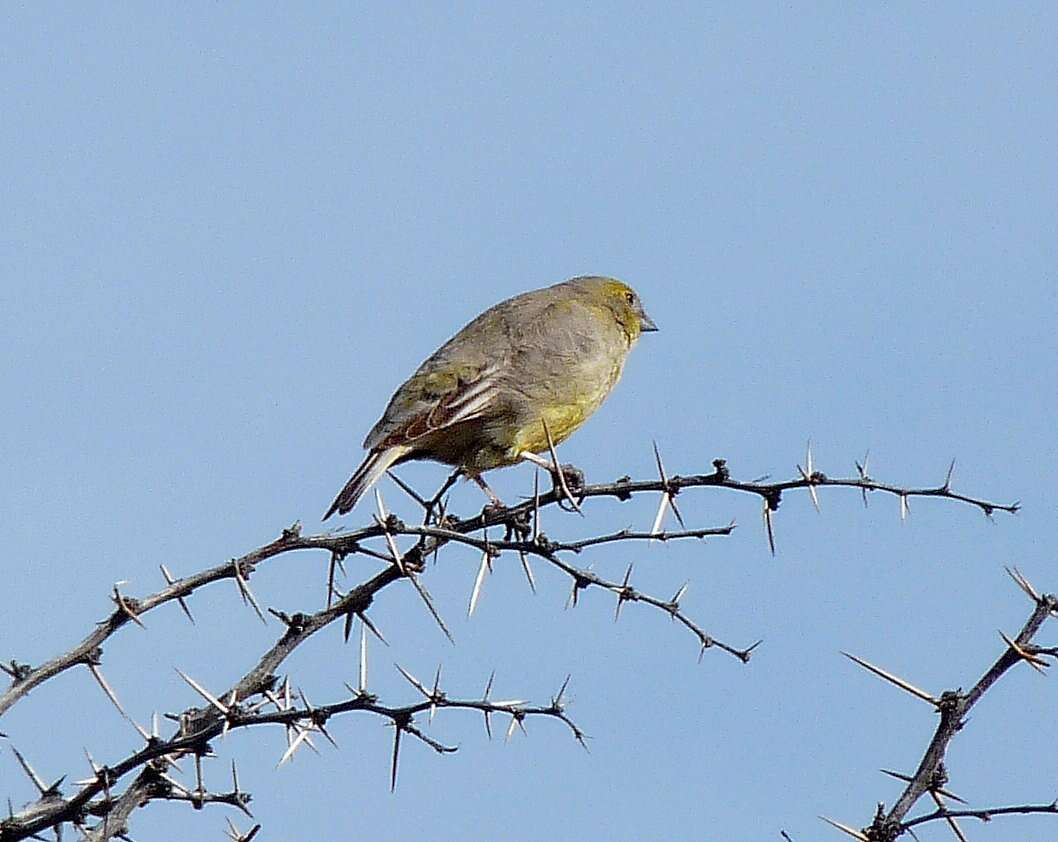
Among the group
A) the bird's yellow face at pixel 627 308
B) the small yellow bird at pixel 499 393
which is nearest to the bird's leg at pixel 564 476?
the small yellow bird at pixel 499 393

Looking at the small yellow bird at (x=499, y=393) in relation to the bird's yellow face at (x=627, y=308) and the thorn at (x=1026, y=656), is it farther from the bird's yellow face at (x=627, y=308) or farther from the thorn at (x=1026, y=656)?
the thorn at (x=1026, y=656)

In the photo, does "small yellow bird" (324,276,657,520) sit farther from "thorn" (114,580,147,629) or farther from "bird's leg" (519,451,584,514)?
"thorn" (114,580,147,629)

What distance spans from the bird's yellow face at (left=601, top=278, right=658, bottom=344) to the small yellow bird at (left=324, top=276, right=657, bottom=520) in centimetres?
84

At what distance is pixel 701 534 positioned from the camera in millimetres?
4578

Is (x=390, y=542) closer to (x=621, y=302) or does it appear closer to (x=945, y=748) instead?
(x=945, y=748)

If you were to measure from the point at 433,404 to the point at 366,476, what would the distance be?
80 cm

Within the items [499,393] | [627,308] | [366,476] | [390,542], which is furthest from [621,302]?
[390,542]

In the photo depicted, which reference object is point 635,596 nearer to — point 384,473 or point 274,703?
point 274,703

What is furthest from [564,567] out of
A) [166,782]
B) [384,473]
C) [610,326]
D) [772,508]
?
[610,326]

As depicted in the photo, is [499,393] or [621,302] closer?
[499,393]

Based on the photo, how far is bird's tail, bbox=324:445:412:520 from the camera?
308 inches

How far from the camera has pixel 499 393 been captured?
8844 mm

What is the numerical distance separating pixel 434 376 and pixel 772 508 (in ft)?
14.2

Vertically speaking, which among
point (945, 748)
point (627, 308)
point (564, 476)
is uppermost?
point (627, 308)
